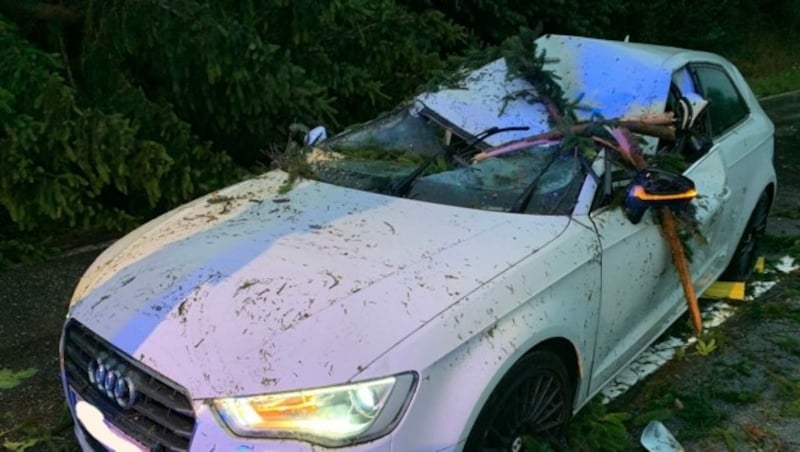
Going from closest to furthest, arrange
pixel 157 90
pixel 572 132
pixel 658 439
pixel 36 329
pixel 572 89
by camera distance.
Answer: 1. pixel 658 439
2. pixel 572 132
3. pixel 572 89
4. pixel 36 329
5. pixel 157 90

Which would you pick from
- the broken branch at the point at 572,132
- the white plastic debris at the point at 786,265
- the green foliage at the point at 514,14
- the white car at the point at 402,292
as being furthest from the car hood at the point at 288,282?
the green foliage at the point at 514,14

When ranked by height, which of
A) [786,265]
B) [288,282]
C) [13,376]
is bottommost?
[786,265]

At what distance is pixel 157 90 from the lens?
5.71 meters

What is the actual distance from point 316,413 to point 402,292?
1.60 ft

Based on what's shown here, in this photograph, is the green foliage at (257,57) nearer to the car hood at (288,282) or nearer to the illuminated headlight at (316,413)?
the car hood at (288,282)

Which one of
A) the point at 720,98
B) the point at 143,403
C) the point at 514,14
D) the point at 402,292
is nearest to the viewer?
the point at 143,403

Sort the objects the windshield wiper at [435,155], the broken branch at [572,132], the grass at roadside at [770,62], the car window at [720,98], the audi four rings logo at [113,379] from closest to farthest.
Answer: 1. the audi four rings logo at [113,379]
2. the windshield wiper at [435,155]
3. the broken branch at [572,132]
4. the car window at [720,98]
5. the grass at roadside at [770,62]

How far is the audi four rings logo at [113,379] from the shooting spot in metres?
2.38

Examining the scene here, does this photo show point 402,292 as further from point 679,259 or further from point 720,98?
point 720,98

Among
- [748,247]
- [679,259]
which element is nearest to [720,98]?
[748,247]

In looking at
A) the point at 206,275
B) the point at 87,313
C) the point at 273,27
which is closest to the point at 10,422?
the point at 87,313

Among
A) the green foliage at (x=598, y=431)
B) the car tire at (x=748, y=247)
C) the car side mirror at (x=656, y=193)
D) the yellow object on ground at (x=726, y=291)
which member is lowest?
the yellow object on ground at (x=726, y=291)

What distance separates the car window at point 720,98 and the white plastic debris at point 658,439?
179 centimetres

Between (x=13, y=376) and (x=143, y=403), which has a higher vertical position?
(x=143, y=403)
